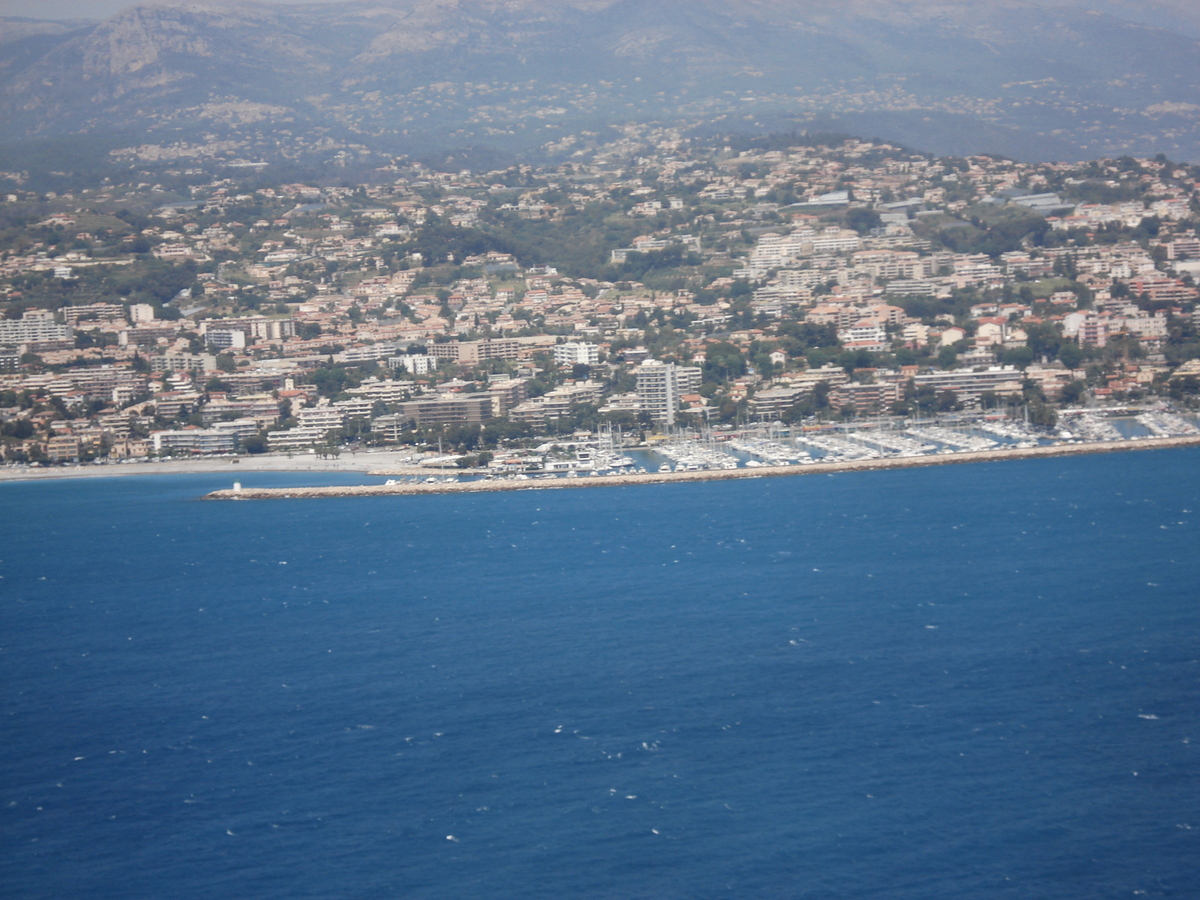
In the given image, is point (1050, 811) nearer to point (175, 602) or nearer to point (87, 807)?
point (87, 807)

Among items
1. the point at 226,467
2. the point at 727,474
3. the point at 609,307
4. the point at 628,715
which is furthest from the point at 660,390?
the point at 628,715

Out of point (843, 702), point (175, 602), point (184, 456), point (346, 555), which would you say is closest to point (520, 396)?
point (184, 456)

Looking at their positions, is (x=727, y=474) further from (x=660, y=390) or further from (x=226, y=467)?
(x=226, y=467)

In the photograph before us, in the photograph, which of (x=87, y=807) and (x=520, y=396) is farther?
(x=520, y=396)

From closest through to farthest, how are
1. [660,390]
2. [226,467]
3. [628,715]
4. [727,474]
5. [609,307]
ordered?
[628,715] → [727,474] → [226,467] → [660,390] → [609,307]

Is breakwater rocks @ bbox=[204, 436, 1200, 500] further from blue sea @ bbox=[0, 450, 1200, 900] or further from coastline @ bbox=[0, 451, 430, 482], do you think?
blue sea @ bbox=[0, 450, 1200, 900]

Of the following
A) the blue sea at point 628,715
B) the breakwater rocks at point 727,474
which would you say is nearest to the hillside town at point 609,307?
the breakwater rocks at point 727,474
